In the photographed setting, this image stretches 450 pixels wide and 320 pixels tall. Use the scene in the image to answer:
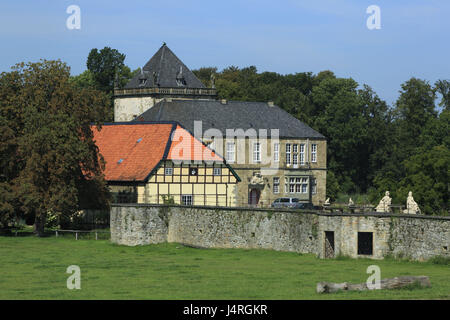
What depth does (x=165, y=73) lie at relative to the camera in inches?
3580

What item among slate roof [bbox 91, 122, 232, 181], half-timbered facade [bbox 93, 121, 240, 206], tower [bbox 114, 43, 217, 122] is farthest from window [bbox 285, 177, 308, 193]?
half-timbered facade [bbox 93, 121, 240, 206]

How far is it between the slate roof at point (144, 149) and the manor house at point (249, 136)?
12179mm

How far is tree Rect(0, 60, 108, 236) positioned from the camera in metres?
57.6

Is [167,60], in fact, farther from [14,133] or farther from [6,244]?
[6,244]

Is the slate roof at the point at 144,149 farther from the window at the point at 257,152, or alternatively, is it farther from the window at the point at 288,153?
the window at the point at 288,153

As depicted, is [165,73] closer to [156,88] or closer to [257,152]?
[156,88]

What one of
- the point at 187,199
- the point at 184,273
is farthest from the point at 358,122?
the point at 184,273

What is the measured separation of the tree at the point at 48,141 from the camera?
189ft

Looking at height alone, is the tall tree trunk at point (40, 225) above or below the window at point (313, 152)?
below

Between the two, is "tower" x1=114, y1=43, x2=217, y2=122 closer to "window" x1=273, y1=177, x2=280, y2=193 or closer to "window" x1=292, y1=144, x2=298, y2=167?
"window" x1=292, y1=144, x2=298, y2=167

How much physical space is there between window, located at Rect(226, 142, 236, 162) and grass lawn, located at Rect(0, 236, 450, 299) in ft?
96.3

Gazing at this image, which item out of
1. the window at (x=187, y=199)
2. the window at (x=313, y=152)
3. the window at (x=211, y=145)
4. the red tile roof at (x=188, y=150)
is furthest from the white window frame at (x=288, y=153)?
the window at (x=187, y=199)

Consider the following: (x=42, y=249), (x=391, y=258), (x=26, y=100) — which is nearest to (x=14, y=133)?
(x=26, y=100)

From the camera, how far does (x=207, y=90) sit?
9169 cm
